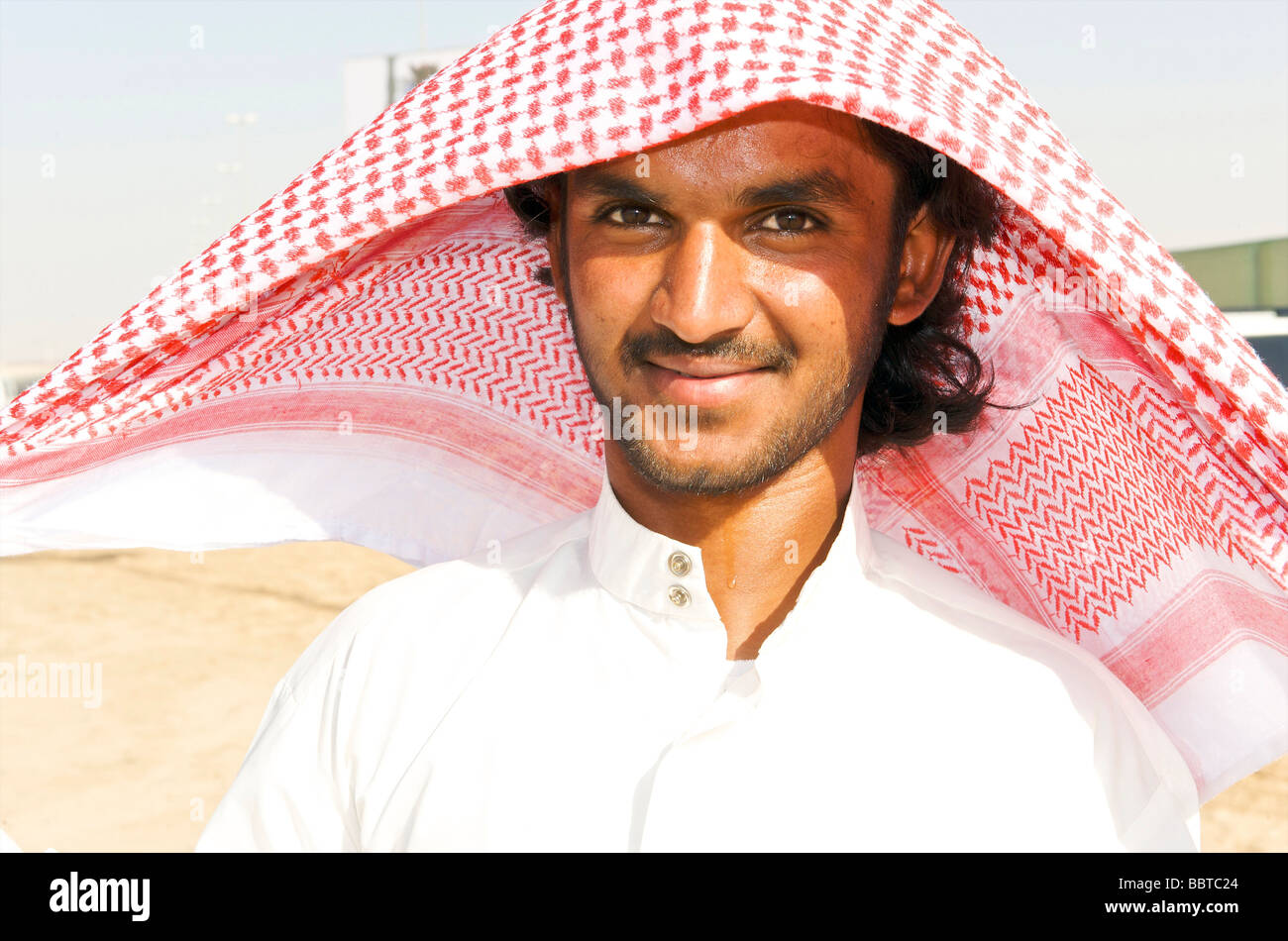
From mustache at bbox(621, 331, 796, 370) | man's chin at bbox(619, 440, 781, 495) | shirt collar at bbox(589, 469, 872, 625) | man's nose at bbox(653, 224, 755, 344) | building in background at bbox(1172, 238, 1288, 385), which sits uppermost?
man's nose at bbox(653, 224, 755, 344)

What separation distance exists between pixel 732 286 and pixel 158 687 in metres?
8.77

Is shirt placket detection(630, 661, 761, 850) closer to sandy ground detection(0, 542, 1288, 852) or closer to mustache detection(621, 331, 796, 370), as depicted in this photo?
mustache detection(621, 331, 796, 370)

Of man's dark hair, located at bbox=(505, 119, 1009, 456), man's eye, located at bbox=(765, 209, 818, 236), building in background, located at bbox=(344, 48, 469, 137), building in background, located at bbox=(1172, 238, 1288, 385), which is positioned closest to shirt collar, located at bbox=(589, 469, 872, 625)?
man's dark hair, located at bbox=(505, 119, 1009, 456)

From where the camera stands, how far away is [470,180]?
168cm

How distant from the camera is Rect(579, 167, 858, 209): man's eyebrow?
69.5 inches

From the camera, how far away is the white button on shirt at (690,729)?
1749 millimetres

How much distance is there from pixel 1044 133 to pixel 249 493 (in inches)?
59.9

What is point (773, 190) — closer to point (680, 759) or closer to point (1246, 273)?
point (680, 759)

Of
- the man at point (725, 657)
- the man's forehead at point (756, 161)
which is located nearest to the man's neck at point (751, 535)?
the man at point (725, 657)

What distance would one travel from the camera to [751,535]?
6.50 feet

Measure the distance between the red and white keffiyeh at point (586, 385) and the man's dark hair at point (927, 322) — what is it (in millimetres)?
50

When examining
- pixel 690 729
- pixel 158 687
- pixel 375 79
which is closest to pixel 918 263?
pixel 690 729

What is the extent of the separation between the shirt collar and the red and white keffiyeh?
0.45 metres

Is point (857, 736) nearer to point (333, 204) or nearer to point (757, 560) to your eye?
point (757, 560)
